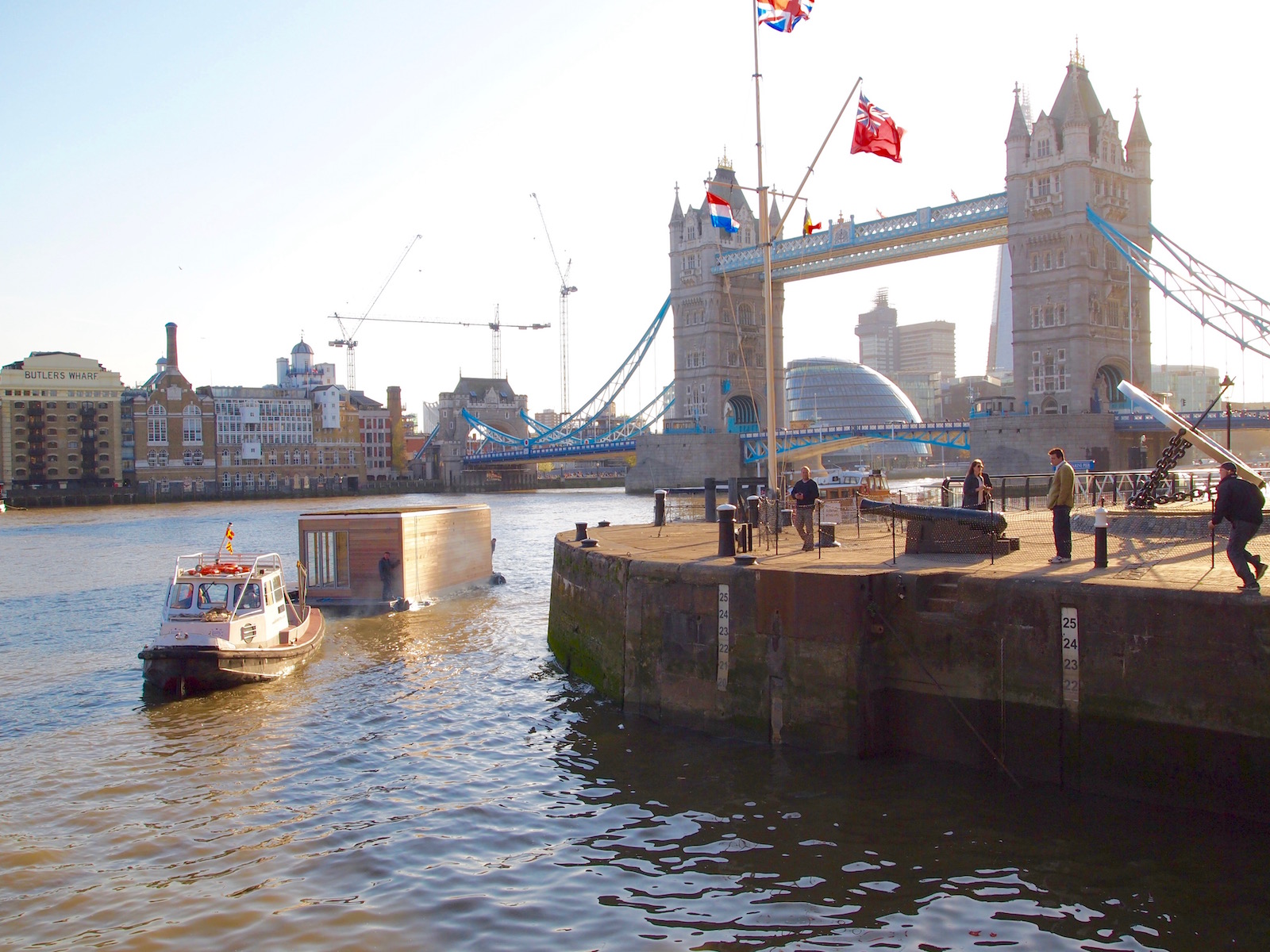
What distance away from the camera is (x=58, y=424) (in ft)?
407

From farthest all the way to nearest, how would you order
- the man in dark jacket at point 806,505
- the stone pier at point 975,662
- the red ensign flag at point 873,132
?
the red ensign flag at point 873,132
the man in dark jacket at point 806,505
the stone pier at point 975,662

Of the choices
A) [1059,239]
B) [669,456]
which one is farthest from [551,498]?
[1059,239]

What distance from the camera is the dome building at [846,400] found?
488 feet

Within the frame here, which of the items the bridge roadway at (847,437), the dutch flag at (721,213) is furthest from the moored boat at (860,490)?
the bridge roadway at (847,437)

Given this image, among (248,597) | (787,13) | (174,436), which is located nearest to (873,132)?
(787,13)

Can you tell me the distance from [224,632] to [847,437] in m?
71.6

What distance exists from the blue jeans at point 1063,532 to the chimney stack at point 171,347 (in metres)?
136

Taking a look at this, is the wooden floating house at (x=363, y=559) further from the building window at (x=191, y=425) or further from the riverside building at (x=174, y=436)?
the building window at (x=191, y=425)

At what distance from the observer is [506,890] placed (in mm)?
10344

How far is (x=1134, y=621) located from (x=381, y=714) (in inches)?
460

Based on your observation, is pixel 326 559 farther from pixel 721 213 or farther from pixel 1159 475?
pixel 1159 475

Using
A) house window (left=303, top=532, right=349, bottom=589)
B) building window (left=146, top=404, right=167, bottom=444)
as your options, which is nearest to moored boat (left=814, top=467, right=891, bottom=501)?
house window (left=303, top=532, right=349, bottom=589)

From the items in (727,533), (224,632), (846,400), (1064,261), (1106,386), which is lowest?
(224,632)

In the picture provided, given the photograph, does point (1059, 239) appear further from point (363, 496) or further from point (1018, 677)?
point (363, 496)
